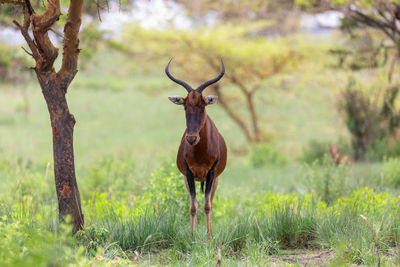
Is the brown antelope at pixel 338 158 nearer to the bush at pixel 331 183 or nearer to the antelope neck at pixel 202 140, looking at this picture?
the bush at pixel 331 183

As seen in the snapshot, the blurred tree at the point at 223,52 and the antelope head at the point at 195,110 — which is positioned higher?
the blurred tree at the point at 223,52

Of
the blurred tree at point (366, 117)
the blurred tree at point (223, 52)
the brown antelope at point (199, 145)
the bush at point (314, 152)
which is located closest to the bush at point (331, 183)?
the brown antelope at point (199, 145)

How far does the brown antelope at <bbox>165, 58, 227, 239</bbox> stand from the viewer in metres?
4.54

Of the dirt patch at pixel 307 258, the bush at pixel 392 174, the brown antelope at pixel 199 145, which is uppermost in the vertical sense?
the brown antelope at pixel 199 145

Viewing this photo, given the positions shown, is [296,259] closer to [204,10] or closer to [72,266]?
[72,266]

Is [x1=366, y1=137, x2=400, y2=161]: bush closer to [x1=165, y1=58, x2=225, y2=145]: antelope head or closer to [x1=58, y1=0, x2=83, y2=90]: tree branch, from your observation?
[x1=165, y1=58, x2=225, y2=145]: antelope head

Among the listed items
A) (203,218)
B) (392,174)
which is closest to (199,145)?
(203,218)

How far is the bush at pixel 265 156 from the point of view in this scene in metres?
15.4

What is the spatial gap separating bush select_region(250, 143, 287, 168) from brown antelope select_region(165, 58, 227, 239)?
10.3 metres

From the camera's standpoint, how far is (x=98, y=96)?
33094 mm

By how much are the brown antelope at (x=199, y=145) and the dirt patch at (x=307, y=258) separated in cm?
75

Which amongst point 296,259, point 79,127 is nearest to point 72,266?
point 296,259

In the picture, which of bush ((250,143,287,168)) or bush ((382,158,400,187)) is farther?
bush ((250,143,287,168))

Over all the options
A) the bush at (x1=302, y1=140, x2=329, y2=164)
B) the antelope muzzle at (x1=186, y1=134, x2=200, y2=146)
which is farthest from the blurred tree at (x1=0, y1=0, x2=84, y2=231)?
the bush at (x1=302, y1=140, x2=329, y2=164)
